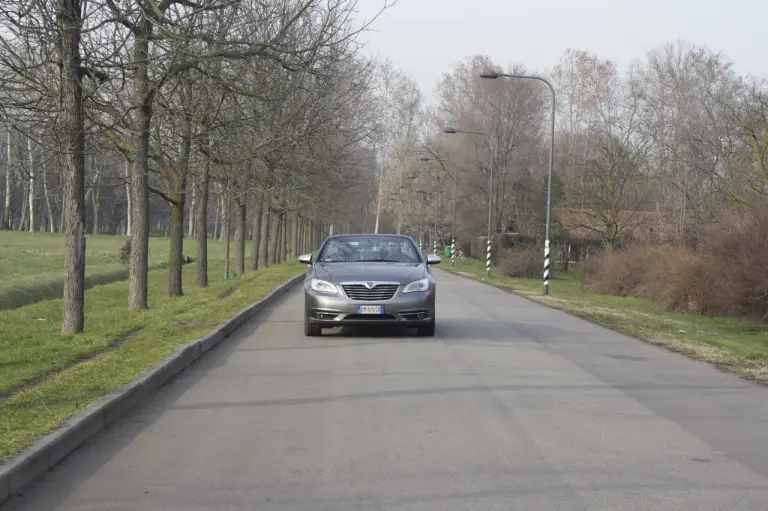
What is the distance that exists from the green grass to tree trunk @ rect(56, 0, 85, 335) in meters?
12.5

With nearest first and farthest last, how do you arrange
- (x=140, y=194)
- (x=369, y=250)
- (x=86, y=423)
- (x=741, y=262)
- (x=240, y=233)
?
(x=86, y=423) < (x=369, y=250) < (x=140, y=194) < (x=741, y=262) < (x=240, y=233)

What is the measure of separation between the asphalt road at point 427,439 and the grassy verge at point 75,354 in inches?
18.7

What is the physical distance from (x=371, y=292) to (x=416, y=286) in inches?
28.3

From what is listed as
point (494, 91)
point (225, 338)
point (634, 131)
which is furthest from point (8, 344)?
point (494, 91)

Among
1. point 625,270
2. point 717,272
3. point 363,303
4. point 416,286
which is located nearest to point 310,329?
point 363,303

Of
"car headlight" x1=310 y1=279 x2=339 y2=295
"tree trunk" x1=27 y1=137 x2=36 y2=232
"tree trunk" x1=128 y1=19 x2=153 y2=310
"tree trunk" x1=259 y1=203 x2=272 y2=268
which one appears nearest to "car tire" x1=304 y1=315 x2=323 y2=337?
"car headlight" x1=310 y1=279 x2=339 y2=295

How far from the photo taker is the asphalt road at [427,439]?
5.49 m

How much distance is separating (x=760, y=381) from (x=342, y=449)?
20.7 ft

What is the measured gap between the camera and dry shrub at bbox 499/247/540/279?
4812cm

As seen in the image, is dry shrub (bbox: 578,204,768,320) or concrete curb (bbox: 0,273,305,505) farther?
dry shrub (bbox: 578,204,768,320)

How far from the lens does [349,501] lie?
535cm

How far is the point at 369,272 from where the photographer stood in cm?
1455

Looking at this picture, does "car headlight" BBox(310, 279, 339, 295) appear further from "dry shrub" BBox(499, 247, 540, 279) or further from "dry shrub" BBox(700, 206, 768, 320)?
"dry shrub" BBox(499, 247, 540, 279)

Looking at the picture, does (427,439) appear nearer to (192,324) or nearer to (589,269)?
(192,324)
